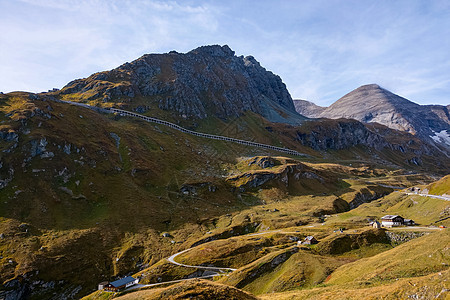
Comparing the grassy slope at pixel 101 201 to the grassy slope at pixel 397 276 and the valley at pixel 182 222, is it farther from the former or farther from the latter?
the grassy slope at pixel 397 276

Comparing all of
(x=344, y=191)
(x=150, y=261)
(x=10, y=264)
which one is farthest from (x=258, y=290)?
(x=344, y=191)

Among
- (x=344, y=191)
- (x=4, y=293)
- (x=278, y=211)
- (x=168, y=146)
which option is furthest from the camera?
(x=168, y=146)

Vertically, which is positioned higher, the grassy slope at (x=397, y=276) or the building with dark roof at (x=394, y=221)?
the grassy slope at (x=397, y=276)

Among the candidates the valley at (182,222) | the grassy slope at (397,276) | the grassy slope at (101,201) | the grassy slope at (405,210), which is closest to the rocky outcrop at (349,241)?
the valley at (182,222)

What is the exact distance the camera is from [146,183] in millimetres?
147250

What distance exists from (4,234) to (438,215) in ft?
474

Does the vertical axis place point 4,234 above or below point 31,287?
above

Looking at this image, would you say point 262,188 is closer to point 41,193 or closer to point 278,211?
point 278,211

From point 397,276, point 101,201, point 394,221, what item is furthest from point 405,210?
point 101,201

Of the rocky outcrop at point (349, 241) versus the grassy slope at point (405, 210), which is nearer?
A: the rocky outcrop at point (349, 241)

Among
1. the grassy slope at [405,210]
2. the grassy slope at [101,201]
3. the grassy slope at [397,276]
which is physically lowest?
the grassy slope at [405,210]

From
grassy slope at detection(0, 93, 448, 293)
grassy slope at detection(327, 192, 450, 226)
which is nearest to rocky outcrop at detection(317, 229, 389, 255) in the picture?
grassy slope at detection(327, 192, 450, 226)

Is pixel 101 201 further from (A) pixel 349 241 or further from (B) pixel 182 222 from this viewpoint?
(A) pixel 349 241

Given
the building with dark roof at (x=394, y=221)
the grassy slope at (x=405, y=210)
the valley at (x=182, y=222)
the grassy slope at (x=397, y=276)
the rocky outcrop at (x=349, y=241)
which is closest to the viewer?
the grassy slope at (x=397, y=276)
